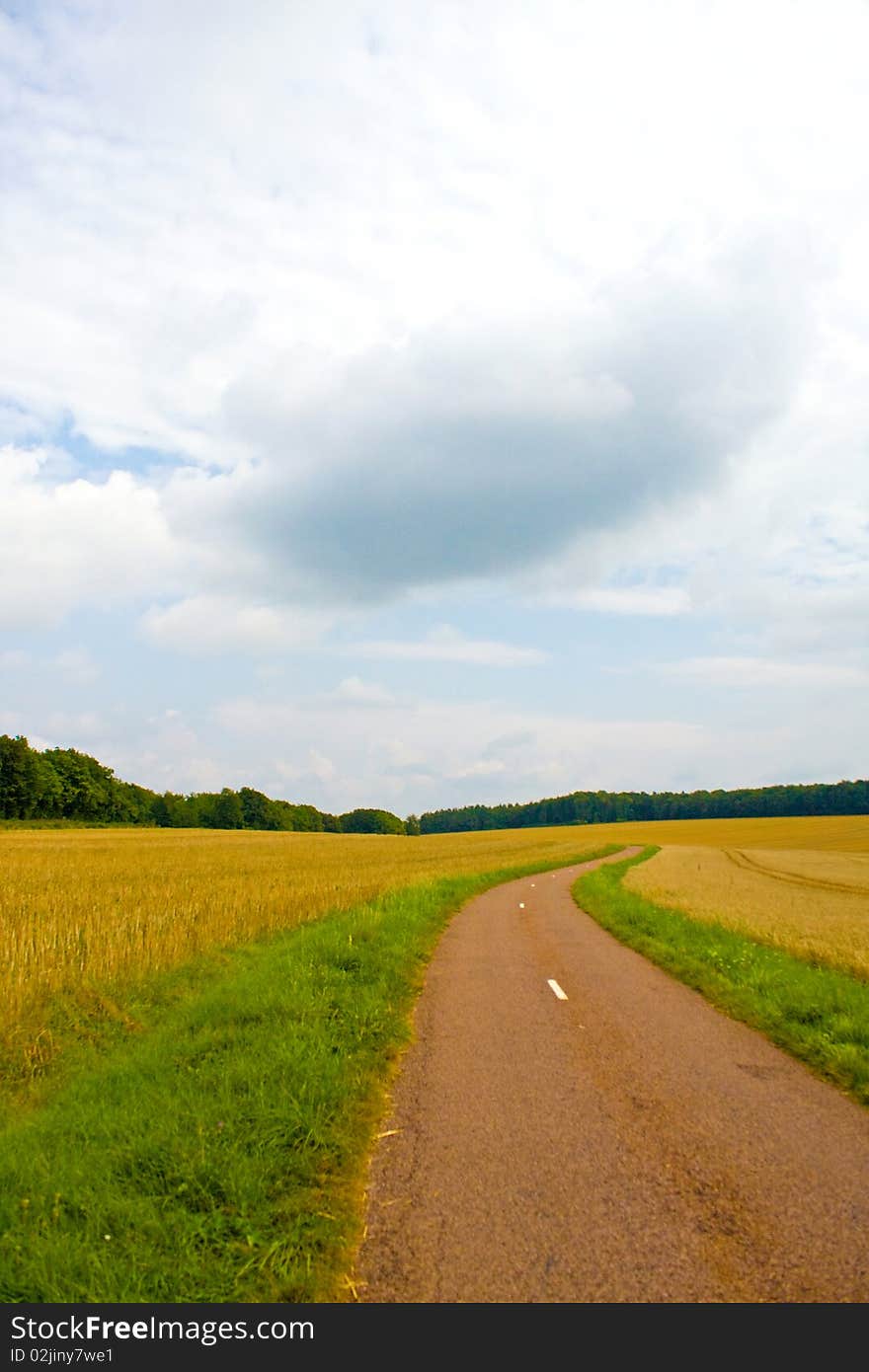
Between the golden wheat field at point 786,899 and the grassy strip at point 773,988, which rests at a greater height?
the grassy strip at point 773,988

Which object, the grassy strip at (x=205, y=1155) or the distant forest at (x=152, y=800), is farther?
the distant forest at (x=152, y=800)

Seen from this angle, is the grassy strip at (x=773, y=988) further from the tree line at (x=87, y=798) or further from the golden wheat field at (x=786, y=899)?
the tree line at (x=87, y=798)

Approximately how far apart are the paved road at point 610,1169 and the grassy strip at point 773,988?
0.44 m

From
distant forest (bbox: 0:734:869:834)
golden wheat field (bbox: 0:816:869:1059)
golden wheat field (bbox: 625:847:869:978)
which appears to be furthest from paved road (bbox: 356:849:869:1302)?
distant forest (bbox: 0:734:869:834)

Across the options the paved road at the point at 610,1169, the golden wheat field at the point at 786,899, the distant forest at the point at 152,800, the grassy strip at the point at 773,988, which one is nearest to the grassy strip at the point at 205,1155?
the paved road at the point at 610,1169

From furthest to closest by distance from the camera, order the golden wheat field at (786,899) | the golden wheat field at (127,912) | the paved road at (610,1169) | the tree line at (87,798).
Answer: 1. the tree line at (87,798)
2. the golden wheat field at (786,899)
3. the golden wheat field at (127,912)
4. the paved road at (610,1169)

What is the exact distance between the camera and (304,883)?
87.9 feet

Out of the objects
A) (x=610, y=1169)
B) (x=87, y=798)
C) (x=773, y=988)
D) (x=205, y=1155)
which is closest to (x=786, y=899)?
(x=773, y=988)

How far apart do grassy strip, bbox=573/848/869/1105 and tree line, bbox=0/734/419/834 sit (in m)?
118

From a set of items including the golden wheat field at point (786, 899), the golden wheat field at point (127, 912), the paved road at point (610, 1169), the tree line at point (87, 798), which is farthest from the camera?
the tree line at point (87, 798)

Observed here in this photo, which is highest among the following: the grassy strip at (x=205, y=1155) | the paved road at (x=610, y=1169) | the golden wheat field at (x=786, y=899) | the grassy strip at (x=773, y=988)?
the grassy strip at (x=205, y=1155)

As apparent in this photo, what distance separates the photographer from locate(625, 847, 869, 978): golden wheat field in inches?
682

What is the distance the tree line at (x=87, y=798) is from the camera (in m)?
116

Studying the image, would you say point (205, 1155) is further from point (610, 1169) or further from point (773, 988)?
point (773, 988)
